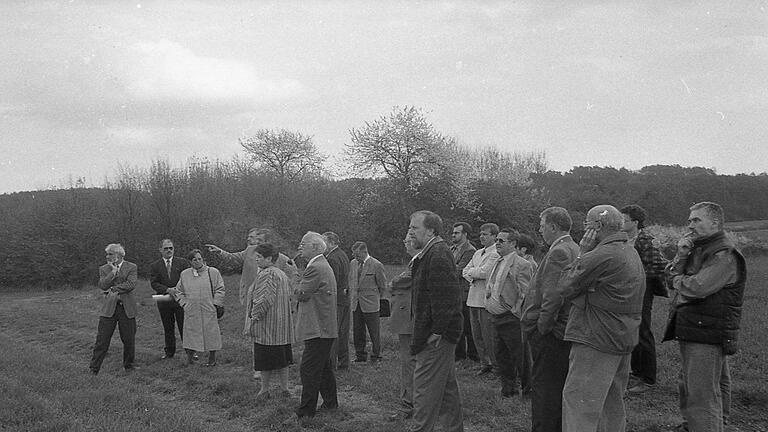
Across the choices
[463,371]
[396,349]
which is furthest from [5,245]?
[463,371]

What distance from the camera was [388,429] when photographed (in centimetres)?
570

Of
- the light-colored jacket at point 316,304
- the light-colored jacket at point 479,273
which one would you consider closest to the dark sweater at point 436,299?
the light-colored jacket at point 316,304

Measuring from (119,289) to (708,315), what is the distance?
7.82 metres

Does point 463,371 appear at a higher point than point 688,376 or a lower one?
lower

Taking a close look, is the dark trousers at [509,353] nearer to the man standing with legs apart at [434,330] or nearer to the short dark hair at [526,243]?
the short dark hair at [526,243]

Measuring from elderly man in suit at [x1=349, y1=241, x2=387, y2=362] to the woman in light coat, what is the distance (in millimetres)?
2251

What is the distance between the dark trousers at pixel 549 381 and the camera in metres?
4.64

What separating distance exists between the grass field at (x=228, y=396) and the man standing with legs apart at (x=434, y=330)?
0.98 meters

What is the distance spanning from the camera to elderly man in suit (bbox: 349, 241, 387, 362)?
9203 millimetres

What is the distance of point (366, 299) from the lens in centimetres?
927

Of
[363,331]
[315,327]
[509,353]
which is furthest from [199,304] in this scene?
[509,353]

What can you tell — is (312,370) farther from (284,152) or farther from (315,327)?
(284,152)

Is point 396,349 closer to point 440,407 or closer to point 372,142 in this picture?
point 440,407

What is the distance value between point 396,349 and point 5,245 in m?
25.5
